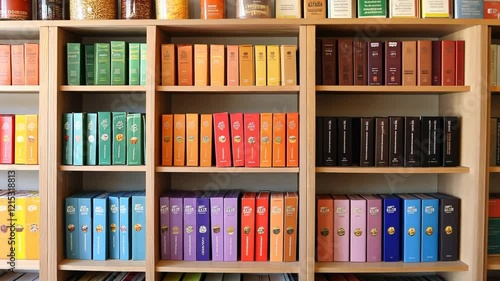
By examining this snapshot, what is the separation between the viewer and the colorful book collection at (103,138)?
6.51ft

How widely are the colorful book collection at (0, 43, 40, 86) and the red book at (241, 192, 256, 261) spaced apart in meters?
1.11

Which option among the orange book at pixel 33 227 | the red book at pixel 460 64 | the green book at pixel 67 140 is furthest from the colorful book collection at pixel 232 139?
the red book at pixel 460 64

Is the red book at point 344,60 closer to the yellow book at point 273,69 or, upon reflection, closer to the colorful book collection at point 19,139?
the yellow book at point 273,69

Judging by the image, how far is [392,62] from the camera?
1.97 meters

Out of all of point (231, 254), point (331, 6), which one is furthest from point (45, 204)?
point (331, 6)

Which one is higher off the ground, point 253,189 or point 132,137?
point 132,137

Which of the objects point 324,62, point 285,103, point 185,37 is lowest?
point 285,103

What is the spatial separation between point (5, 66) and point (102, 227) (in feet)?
2.85

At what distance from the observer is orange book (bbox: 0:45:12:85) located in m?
2.01

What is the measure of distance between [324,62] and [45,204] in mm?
1404

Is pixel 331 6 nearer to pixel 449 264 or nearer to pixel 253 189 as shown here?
pixel 253 189

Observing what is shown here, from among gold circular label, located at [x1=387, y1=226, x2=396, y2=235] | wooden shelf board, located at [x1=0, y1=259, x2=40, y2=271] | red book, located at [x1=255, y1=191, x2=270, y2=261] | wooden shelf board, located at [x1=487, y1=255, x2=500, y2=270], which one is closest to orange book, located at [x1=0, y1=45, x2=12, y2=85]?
wooden shelf board, located at [x1=0, y1=259, x2=40, y2=271]

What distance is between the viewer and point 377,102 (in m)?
2.27

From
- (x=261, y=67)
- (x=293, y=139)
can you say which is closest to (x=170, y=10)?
(x=261, y=67)
